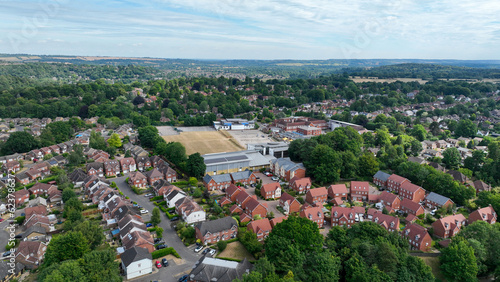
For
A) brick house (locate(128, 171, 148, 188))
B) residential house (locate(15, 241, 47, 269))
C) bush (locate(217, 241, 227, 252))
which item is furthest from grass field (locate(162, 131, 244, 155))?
residential house (locate(15, 241, 47, 269))

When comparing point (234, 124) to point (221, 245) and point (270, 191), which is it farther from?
point (221, 245)

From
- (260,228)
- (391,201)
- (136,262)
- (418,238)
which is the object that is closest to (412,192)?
(391,201)

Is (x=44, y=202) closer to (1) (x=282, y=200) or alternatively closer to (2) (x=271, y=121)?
(1) (x=282, y=200)

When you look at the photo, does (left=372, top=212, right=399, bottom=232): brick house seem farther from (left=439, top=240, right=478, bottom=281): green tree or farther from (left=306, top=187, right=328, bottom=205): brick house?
(left=306, top=187, right=328, bottom=205): brick house

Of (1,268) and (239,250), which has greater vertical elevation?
(1,268)

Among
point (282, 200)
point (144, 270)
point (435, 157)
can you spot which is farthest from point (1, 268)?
point (435, 157)

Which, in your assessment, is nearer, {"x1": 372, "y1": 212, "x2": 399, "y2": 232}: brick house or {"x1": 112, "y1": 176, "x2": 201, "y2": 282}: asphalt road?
{"x1": 112, "y1": 176, "x2": 201, "y2": 282}: asphalt road
